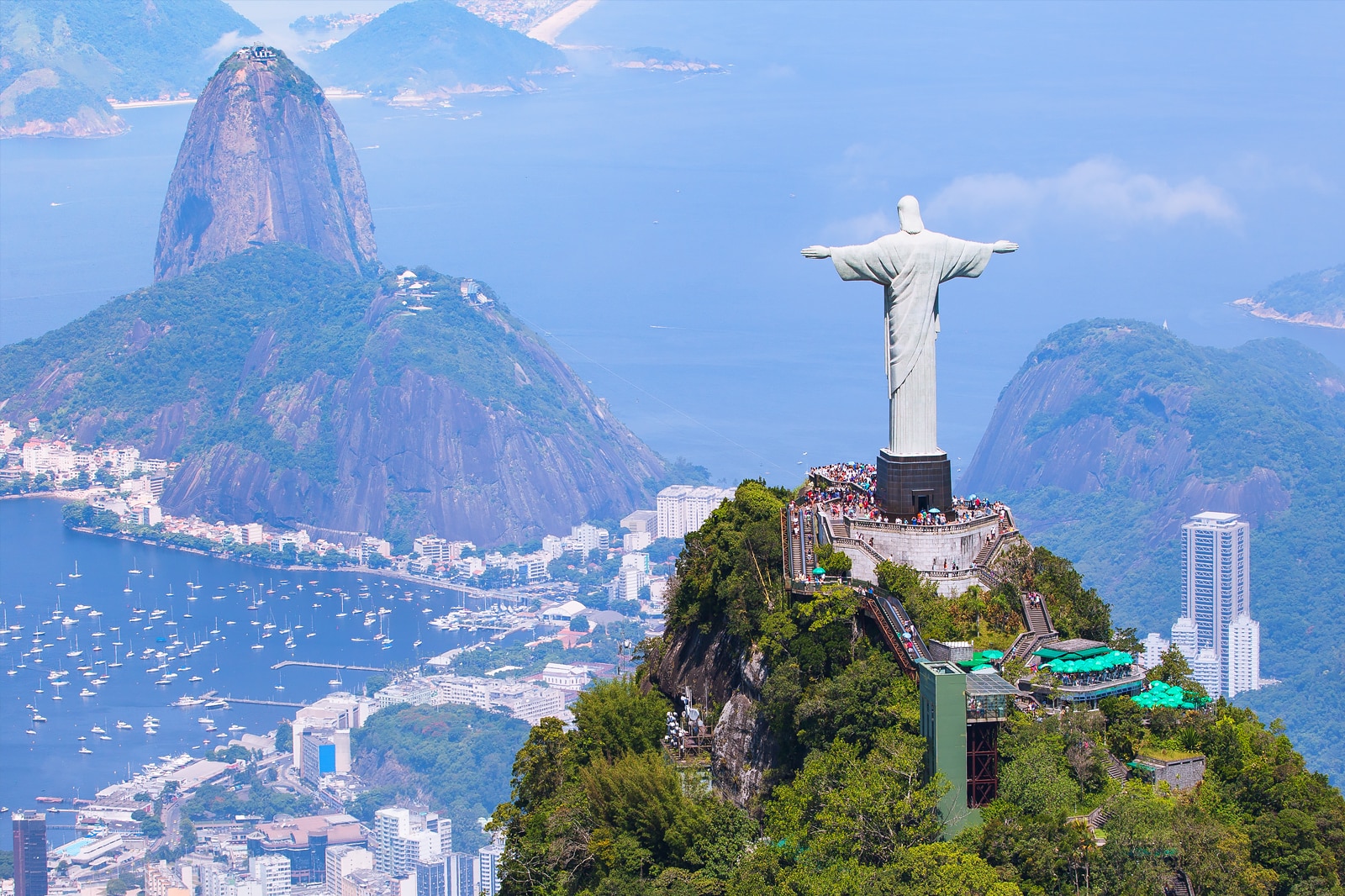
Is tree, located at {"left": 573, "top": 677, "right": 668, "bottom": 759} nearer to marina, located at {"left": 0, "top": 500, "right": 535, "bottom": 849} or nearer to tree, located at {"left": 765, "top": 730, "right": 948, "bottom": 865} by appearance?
tree, located at {"left": 765, "top": 730, "right": 948, "bottom": 865}

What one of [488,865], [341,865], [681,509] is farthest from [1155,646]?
[681,509]

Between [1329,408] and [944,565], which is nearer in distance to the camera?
[944,565]

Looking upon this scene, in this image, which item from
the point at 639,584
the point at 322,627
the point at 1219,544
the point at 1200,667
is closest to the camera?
the point at 1200,667

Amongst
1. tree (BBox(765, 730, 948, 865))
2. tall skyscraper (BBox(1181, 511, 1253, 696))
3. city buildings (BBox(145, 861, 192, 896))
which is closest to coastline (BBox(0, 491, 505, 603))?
tall skyscraper (BBox(1181, 511, 1253, 696))

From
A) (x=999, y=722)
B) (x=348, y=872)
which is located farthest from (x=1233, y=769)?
(x=348, y=872)

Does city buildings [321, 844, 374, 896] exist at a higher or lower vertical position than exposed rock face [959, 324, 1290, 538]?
lower

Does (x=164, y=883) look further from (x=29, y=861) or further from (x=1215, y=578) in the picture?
(x=1215, y=578)

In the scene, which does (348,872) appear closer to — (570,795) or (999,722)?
(570,795)
